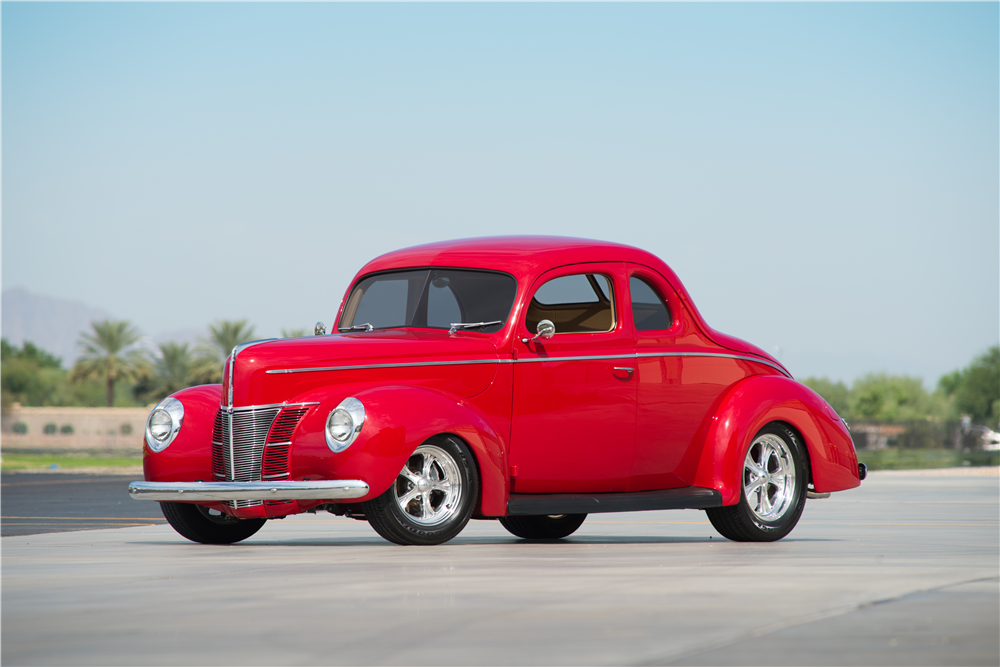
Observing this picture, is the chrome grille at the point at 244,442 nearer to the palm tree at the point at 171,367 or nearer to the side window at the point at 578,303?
the side window at the point at 578,303

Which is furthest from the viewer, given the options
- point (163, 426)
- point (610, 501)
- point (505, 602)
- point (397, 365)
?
point (163, 426)

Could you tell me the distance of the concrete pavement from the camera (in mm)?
4809

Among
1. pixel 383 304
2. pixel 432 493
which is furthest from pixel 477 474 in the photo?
pixel 383 304

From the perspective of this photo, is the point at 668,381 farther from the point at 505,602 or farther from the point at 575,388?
the point at 505,602

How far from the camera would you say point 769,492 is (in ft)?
34.4

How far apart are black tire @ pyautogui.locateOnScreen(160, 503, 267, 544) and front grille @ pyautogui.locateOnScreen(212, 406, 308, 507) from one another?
2.62 feet

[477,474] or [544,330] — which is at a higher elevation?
[544,330]

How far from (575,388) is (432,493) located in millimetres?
1374

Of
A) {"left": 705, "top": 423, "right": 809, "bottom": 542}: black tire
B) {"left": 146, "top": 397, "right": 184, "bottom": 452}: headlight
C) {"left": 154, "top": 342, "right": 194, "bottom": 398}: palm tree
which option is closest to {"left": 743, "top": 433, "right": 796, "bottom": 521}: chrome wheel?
{"left": 705, "top": 423, "right": 809, "bottom": 542}: black tire

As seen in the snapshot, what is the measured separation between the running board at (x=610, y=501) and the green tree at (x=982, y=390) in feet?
338

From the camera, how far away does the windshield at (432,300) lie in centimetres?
980

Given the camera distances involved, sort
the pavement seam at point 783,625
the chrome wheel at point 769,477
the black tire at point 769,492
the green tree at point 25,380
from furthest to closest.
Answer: the green tree at point 25,380 < the chrome wheel at point 769,477 < the black tire at point 769,492 < the pavement seam at point 783,625

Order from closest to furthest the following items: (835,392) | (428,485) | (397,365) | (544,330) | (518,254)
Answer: (428,485) < (397,365) < (544,330) < (518,254) < (835,392)

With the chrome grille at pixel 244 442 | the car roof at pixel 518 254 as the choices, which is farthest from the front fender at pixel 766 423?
the chrome grille at pixel 244 442
